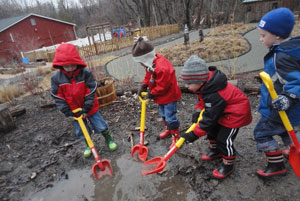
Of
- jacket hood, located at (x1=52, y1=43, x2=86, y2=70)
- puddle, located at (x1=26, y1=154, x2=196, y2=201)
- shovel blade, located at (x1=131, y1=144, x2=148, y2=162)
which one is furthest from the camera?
shovel blade, located at (x1=131, y1=144, x2=148, y2=162)

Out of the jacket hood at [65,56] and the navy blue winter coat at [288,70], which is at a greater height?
the jacket hood at [65,56]

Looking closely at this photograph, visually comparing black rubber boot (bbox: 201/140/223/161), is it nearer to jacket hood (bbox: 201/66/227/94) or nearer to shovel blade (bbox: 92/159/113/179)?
jacket hood (bbox: 201/66/227/94)

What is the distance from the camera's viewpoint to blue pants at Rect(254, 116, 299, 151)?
1.95m

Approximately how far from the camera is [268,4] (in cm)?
1917

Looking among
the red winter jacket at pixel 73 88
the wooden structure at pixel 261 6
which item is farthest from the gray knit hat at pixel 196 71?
the wooden structure at pixel 261 6

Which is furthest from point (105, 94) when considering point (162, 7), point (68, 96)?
point (162, 7)

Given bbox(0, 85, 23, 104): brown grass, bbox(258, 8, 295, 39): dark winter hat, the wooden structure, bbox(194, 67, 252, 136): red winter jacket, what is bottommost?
bbox(0, 85, 23, 104): brown grass

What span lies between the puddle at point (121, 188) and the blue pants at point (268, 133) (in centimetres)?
100

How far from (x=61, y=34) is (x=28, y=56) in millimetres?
10770

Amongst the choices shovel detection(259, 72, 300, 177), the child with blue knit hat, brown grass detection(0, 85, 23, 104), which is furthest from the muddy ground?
brown grass detection(0, 85, 23, 104)

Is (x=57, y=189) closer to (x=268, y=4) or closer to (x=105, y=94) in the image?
(x=105, y=94)

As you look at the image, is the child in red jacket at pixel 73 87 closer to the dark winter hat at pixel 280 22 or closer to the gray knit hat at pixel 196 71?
the gray knit hat at pixel 196 71

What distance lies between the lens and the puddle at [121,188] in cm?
230

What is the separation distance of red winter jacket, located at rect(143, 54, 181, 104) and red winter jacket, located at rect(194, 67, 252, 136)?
72 cm
